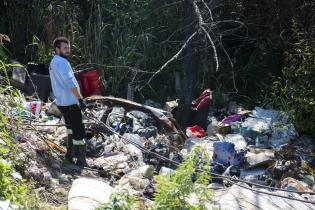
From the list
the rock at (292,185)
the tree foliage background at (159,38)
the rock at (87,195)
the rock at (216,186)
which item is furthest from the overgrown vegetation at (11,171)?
the tree foliage background at (159,38)

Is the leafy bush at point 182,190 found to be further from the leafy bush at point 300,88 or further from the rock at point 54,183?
the leafy bush at point 300,88

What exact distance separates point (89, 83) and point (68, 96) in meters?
2.59

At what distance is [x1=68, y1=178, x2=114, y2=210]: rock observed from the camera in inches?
192

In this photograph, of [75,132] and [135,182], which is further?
[75,132]

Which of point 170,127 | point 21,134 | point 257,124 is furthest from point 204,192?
point 257,124

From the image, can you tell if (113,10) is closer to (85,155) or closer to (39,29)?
(39,29)

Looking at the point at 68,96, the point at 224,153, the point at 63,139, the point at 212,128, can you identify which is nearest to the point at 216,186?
the point at 224,153

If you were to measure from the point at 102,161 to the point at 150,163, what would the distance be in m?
0.57

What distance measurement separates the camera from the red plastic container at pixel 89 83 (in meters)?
9.09

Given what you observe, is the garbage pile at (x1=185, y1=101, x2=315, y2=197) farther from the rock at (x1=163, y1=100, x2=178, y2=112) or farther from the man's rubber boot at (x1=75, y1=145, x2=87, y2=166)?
the man's rubber boot at (x1=75, y1=145, x2=87, y2=166)

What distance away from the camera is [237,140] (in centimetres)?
805

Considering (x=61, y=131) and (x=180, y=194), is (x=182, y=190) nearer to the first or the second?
(x=180, y=194)

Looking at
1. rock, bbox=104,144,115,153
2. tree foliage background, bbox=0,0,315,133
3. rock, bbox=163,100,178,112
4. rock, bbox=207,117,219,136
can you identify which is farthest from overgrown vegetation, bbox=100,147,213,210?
tree foliage background, bbox=0,0,315,133

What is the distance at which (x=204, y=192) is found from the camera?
3.87 m
